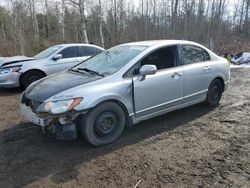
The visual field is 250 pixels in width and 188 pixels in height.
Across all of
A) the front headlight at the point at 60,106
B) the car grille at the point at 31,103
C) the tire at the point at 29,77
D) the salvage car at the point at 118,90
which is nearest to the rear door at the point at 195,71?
the salvage car at the point at 118,90

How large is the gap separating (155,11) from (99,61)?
26005 mm

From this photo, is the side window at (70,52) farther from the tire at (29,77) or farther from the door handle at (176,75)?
the door handle at (176,75)

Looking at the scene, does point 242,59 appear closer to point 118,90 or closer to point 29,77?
point 29,77

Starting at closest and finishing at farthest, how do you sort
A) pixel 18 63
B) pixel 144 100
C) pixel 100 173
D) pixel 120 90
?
pixel 100 173 → pixel 120 90 → pixel 144 100 → pixel 18 63

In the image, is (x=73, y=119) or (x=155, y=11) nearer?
(x=73, y=119)

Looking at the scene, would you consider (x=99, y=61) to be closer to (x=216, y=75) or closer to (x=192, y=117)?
(x=192, y=117)

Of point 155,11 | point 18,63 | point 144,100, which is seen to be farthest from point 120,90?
point 155,11

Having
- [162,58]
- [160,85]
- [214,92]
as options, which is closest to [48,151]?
[160,85]

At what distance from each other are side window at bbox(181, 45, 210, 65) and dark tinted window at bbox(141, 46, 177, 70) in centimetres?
28

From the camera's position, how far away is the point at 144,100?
148 inches

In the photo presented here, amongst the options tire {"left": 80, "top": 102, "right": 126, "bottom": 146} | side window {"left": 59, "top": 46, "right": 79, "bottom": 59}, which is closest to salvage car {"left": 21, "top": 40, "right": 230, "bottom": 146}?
tire {"left": 80, "top": 102, "right": 126, "bottom": 146}

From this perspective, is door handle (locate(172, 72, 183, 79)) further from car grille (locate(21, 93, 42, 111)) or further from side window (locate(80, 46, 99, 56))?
side window (locate(80, 46, 99, 56))

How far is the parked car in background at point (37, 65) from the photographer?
6.85 metres

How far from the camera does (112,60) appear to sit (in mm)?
4082
